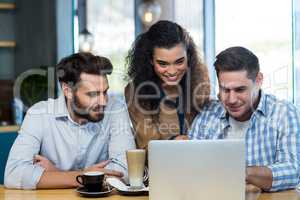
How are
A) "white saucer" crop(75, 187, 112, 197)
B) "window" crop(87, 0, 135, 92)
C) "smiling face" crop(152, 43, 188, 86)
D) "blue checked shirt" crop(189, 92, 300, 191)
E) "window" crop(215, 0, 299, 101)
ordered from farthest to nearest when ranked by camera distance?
1. "window" crop(87, 0, 135, 92)
2. "window" crop(215, 0, 299, 101)
3. "smiling face" crop(152, 43, 188, 86)
4. "blue checked shirt" crop(189, 92, 300, 191)
5. "white saucer" crop(75, 187, 112, 197)

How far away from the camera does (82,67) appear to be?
237cm

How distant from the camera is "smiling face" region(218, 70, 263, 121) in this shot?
219cm

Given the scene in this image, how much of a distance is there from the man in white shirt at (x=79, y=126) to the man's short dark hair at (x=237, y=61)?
1.83 ft

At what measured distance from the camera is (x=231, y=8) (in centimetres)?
258

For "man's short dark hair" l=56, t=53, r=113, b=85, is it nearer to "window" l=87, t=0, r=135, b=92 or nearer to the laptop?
"window" l=87, t=0, r=135, b=92

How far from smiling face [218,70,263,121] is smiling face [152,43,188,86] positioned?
8.8 inches

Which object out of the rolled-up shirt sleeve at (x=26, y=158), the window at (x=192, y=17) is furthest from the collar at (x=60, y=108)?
the window at (x=192, y=17)

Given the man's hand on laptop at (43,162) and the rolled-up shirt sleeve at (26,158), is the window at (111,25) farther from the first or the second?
the man's hand on laptop at (43,162)

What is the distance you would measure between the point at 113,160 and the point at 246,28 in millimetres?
1155

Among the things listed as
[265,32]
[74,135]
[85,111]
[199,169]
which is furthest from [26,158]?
[265,32]

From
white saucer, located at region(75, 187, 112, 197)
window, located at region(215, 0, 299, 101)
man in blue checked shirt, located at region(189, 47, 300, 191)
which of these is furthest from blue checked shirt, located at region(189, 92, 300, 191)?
white saucer, located at region(75, 187, 112, 197)

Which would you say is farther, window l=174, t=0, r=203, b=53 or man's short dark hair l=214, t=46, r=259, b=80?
window l=174, t=0, r=203, b=53

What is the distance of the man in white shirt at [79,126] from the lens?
2150 mm

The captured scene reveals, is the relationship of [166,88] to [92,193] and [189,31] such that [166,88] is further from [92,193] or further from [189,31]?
[92,193]
